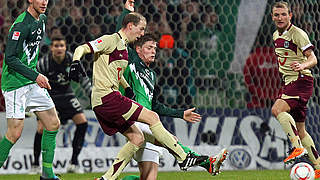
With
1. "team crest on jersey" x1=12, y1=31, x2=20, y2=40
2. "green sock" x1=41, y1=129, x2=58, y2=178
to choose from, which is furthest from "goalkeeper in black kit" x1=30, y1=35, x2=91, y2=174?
"team crest on jersey" x1=12, y1=31, x2=20, y2=40

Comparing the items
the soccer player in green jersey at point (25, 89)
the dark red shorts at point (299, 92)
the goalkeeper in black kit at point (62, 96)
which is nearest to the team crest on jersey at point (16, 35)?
the soccer player in green jersey at point (25, 89)

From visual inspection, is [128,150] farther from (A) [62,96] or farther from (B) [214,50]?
(B) [214,50]

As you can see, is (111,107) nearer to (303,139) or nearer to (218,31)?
(303,139)

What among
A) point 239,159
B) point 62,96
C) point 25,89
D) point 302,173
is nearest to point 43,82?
point 25,89

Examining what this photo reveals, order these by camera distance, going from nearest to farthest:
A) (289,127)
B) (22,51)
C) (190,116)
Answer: (190,116)
(22,51)
(289,127)

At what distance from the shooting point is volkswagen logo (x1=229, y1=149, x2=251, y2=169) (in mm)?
8719

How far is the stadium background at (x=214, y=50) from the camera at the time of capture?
8828 mm

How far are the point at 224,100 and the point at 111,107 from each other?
13.1 ft

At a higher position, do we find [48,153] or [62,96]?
[62,96]

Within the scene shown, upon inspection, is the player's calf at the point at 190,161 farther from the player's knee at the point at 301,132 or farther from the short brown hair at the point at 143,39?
the player's knee at the point at 301,132

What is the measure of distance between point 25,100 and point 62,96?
8.05 ft

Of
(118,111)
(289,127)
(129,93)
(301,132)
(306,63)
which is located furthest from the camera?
(301,132)

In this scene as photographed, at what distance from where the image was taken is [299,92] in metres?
7.24

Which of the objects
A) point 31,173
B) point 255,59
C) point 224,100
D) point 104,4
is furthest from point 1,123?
point 255,59
